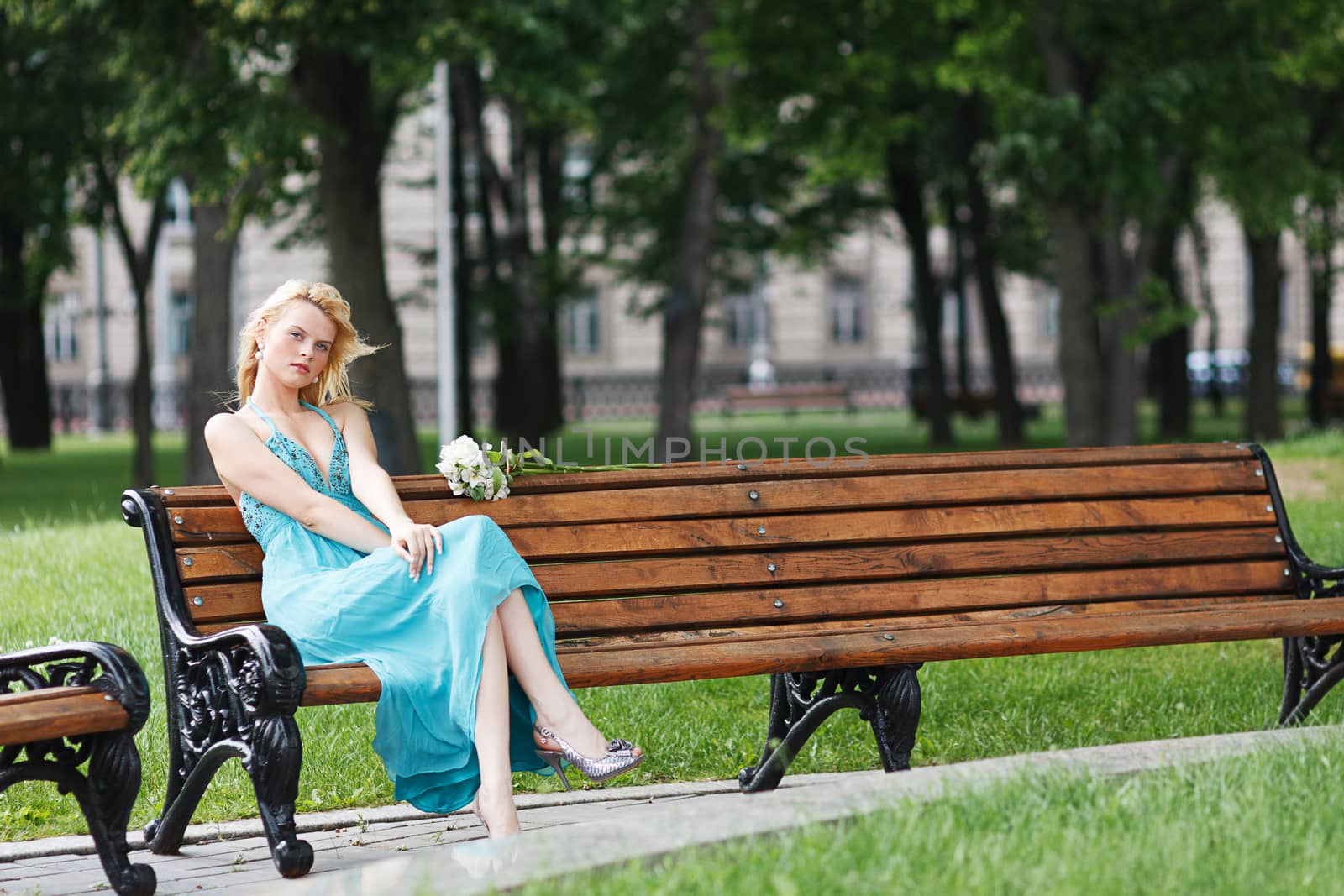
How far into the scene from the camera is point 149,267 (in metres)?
18.3

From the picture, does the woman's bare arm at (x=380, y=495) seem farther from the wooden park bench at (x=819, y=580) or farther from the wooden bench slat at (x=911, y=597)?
the wooden bench slat at (x=911, y=597)

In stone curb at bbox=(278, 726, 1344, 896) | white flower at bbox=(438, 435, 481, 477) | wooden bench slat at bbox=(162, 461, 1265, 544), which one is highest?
white flower at bbox=(438, 435, 481, 477)

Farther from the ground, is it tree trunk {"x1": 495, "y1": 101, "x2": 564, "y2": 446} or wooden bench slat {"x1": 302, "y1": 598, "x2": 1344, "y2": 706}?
tree trunk {"x1": 495, "y1": 101, "x2": 564, "y2": 446}

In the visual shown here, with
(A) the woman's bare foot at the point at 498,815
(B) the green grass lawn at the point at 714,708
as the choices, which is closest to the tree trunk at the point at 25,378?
(B) the green grass lawn at the point at 714,708

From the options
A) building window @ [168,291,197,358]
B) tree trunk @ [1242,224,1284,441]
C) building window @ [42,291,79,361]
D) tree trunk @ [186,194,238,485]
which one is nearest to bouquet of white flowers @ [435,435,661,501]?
tree trunk @ [186,194,238,485]

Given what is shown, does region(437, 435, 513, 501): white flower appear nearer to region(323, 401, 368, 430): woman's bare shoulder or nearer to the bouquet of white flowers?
the bouquet of white flowers

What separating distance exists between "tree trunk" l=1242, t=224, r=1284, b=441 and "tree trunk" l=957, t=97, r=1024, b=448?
374 cm

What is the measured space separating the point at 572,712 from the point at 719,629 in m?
0.81

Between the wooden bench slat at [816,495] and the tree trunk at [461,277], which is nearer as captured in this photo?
the wooden bench slat at [816,495]

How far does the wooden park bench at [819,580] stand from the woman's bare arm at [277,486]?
134mm

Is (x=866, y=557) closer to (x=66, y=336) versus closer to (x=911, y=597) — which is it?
(x=911, y=597)

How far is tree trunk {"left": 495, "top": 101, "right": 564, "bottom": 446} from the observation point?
21.8m

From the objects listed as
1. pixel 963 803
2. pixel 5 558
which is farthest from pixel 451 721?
pixel 5 558

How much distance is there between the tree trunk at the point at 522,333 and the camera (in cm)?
2184
